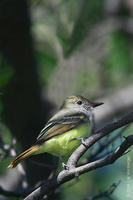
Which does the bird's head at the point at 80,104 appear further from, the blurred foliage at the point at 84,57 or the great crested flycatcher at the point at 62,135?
the blurred foliage at the point at 84,57

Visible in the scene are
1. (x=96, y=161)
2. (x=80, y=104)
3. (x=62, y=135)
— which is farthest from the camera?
(x=80, y=104)

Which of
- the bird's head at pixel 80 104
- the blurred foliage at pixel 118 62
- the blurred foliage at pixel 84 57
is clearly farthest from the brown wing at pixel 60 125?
the blurred foliage at pixel 118 62

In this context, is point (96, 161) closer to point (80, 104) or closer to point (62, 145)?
point (62, 145)

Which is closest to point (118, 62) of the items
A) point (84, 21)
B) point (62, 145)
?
point (84, 21)

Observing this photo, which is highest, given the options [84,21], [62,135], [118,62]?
[84,21]

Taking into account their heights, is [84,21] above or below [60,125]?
above

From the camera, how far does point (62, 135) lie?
9.68ft

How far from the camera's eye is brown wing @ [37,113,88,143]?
285cm

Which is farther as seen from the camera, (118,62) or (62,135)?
(118,62)

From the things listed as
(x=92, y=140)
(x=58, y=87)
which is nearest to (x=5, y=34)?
(x=58, y=87)

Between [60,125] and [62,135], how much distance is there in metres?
0.10

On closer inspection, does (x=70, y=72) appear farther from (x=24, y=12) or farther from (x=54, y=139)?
(x=54, y=139)

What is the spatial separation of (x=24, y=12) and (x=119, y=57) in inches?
59.7

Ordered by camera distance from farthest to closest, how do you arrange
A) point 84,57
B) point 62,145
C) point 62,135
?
point 84,57, point 62,135, point 62,145
